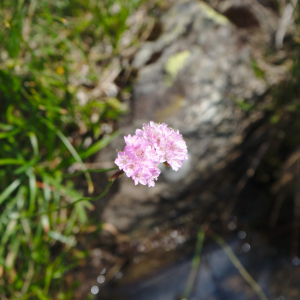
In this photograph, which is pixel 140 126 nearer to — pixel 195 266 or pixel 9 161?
pixel 9 161

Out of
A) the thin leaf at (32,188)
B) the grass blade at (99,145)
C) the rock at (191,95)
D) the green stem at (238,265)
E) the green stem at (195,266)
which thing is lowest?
the green stem at (195,266)

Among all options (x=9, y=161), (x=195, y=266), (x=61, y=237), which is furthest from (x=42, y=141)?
(x=195, y=266)

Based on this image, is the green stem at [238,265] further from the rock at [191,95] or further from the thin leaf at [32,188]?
the thin leaf at [32,188]

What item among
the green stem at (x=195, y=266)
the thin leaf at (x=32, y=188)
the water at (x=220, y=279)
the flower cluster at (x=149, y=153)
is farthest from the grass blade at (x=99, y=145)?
the green stem at (x=195, y=266)

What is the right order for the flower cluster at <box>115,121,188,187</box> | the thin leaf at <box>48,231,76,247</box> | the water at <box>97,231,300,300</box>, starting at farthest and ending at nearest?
the water at <box>97,231,300,300</box>
the thin leaf at <box>48,231,76,247</box>
the flower cluster at <box>115,121,188,187</box>

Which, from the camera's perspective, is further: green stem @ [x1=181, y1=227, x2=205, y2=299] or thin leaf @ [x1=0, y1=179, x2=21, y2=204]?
green stem @ [x1=181, y1=227, x2=205, y2=299]

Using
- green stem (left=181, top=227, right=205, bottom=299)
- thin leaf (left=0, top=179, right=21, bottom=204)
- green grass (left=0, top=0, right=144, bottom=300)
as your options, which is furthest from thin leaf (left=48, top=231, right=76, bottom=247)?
green stem (left=181, top=227, right=205, bottom=299)

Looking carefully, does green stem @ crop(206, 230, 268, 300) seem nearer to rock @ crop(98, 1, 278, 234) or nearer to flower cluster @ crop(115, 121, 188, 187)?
rock @ crop(98, 1, 278, 234)
